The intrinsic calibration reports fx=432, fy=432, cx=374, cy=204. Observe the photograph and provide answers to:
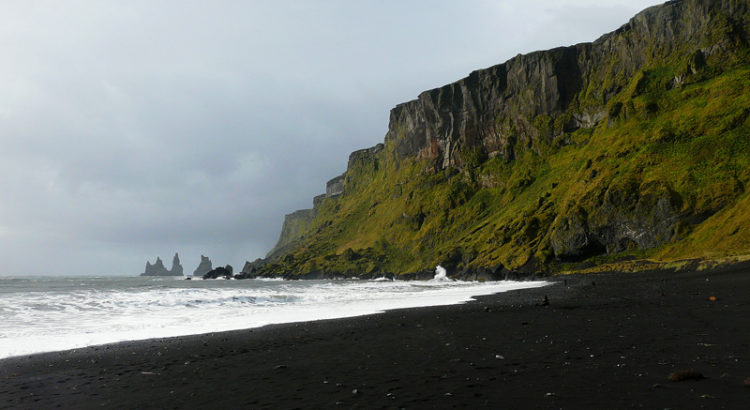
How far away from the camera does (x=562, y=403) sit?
6852 mm

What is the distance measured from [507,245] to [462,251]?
17301 millimetres

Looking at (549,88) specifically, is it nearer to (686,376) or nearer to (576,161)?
(576,161)

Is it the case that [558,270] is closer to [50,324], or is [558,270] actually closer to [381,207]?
[50,324]

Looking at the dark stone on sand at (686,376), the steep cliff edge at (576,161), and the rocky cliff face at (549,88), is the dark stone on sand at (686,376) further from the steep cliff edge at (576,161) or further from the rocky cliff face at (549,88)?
the rocky cliff face at (549,88)

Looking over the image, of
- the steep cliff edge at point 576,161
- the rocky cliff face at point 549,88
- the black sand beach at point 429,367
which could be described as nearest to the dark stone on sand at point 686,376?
the black sand beach at point 429,367

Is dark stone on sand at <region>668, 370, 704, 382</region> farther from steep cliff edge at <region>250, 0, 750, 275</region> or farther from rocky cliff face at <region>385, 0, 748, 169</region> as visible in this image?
rocky cliff face at <region>385, 0, 748, 169</region>

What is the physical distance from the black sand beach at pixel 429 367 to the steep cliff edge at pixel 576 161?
40.3 meters

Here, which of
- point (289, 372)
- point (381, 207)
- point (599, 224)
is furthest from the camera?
point (381, 207)

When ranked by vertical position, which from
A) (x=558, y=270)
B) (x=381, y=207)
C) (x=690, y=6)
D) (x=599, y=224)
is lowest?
(x=558, y=270)

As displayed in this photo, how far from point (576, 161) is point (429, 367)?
102049mm

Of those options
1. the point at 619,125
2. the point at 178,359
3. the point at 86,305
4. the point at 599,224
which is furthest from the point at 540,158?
the point at 178,359

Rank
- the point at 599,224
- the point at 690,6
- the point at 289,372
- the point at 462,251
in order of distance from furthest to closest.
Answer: the point at 462,251
the point at 690,6
the point at 599,224
the point at 289,372

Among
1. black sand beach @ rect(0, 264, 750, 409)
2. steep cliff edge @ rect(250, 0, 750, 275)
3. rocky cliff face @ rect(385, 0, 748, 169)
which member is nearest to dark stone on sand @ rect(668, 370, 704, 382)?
black sand beach @ rect(0, 264, 750, 409)

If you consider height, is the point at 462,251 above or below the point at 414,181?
below
